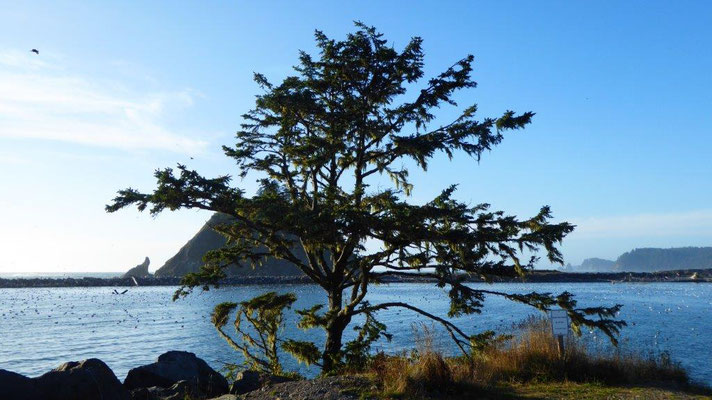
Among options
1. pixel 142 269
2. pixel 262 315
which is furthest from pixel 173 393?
pixel 142 269

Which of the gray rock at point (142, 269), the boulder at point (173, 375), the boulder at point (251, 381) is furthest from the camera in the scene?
the gray rock at point (142, 269)

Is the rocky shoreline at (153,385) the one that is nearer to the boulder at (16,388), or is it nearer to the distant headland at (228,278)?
the boulder at (16,388)

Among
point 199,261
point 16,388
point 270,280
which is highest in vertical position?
point 199,261

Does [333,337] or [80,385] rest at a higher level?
[333,337]

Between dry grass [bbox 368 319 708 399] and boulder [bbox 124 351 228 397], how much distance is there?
4.59 metres

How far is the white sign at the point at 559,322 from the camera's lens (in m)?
12.8

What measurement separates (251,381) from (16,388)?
4929 millimetres

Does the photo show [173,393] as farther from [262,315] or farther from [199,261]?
[199,261]

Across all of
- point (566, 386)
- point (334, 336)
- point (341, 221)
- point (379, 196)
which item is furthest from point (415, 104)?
point (566, 386)

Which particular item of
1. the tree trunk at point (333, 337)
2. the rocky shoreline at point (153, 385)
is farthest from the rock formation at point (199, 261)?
the tree trunk at point (333, 337)

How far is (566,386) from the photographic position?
12.1 m

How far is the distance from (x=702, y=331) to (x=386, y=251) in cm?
3251

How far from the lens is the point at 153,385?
50.2 ft

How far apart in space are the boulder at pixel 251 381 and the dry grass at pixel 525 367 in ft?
7.62
